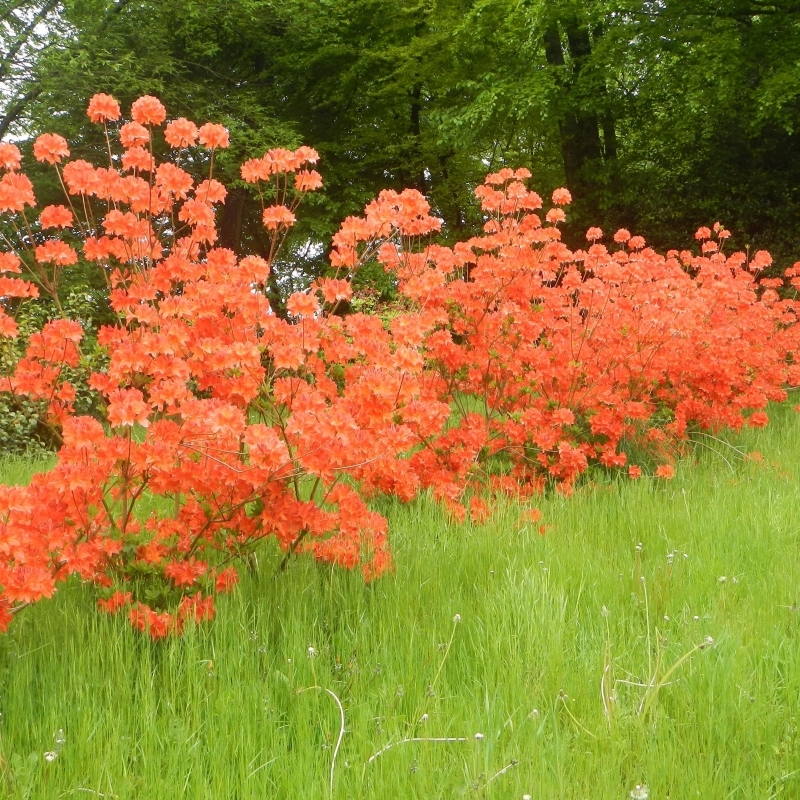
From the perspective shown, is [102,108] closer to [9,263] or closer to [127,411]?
[9,263]

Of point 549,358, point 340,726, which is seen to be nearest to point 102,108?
point 340,726

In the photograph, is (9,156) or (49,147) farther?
(49,147)

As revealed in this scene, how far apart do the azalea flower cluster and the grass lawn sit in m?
0.23

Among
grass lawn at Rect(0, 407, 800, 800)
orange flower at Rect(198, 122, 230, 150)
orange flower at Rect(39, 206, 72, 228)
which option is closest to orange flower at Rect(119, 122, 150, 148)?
orange flower at Rect(198, 122, 230, 150)

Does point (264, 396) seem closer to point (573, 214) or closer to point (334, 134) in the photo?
point (573, 214)

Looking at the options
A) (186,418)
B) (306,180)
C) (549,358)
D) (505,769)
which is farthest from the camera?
(549,358)

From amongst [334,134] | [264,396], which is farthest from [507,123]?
[264,396]

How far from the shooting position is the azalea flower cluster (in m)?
2.61

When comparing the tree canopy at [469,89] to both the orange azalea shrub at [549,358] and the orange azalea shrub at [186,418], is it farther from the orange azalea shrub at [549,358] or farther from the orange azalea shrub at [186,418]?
the orange azalea shrub at [186,418]

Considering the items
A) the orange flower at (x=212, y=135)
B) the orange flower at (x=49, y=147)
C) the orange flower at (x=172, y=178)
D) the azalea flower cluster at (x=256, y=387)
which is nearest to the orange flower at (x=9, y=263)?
the azalea flower cluster at (x=256, y=387)

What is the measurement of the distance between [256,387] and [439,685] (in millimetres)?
1260

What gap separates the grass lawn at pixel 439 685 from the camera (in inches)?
78.0

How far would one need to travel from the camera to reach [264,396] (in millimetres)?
3215

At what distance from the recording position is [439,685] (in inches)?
95.2
